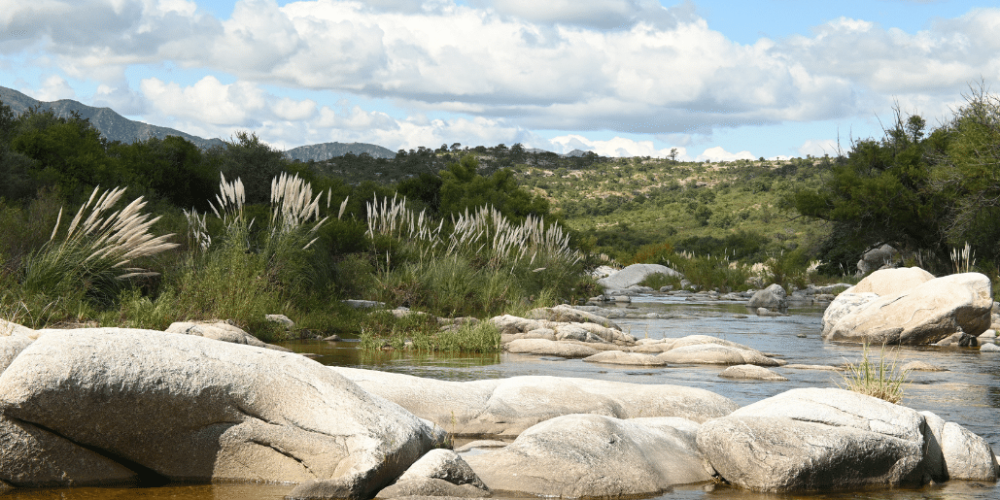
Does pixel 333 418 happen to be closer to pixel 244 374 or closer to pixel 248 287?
pixel 244 374

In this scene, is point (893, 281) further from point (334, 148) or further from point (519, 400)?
point (334, 148)

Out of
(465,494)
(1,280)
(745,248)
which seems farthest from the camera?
(745,248)

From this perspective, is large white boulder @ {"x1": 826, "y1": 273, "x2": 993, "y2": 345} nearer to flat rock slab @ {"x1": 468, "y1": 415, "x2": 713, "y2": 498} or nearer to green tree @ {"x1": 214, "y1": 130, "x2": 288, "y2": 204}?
flat rock slab @ {"x1": 468, "y1": 415, "x2": 713, "y2": 498}

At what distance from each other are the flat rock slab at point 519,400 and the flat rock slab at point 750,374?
2586mm

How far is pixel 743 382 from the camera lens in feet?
30.4

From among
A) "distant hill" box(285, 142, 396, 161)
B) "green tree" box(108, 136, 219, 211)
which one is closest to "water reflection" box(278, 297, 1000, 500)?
"green tree" box(108, 136, 219, 211)

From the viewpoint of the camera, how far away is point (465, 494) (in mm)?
4551

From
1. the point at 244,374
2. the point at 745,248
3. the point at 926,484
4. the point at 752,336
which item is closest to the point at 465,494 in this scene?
the point at 244,374

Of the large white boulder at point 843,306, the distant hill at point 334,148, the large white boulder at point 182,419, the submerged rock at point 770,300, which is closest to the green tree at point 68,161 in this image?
the large white boulder at point 182,419

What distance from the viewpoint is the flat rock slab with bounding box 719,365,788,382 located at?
952 centimetres

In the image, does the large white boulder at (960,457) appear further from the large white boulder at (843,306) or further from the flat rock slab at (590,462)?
the large white boulder at (843,306)

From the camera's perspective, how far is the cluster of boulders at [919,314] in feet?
48.3

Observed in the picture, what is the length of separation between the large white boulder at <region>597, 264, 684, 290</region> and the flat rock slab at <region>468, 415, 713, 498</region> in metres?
31.4

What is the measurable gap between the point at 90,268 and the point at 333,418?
22.5 feet
